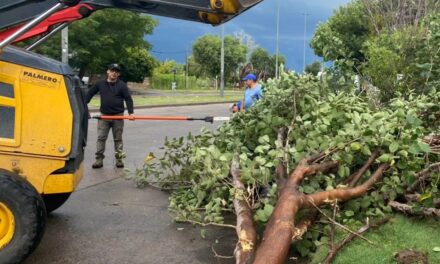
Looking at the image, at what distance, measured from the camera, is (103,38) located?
37469mm

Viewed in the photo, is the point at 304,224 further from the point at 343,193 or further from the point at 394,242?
the point at 394,242

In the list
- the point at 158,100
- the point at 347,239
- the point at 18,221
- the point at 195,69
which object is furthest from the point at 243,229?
the point at 195,69

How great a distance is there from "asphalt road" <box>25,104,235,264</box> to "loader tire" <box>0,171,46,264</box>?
1.33 feet

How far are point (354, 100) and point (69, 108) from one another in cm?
343

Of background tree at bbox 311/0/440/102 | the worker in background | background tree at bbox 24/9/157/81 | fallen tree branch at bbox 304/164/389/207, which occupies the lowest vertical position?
fallen tree branch at bbox 304/164/389/207

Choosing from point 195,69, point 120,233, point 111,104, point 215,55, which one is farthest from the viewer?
point 195,69

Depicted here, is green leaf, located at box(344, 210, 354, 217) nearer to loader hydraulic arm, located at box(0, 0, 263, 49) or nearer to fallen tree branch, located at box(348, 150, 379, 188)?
fallen tree branch, located at box(348, 150, 379, 188)

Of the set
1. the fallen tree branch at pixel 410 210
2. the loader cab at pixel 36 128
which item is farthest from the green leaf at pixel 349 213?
the loader cab at pixel 36 128

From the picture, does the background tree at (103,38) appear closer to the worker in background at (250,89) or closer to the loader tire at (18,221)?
the worker in background at (250,89)

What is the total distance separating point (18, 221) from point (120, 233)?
55.9 inches

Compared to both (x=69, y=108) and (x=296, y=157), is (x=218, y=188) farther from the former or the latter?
(x=69, y=108)

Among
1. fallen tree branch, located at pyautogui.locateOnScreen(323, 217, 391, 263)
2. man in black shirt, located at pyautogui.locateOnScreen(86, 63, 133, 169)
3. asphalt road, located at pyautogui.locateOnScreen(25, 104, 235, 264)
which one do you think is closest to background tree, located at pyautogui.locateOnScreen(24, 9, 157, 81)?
man in black shirt, located at pyautogui.locateOnScreen(86, 63, 133, 169)

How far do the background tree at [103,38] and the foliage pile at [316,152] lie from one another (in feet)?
94.1

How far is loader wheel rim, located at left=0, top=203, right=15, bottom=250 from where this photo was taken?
464 cm
